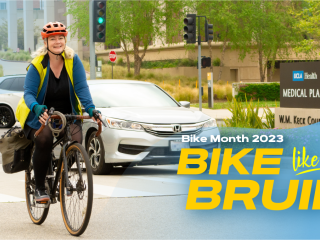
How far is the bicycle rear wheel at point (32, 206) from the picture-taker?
5.59 metres

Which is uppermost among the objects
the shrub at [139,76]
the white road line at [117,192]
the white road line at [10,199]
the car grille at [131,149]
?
the shrub at [139,76]

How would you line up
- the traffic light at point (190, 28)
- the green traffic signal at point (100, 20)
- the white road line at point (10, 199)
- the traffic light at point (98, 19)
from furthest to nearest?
the traffic light at point (190, 28) → the green traffic signal at point (100, 20) → the traffic light at point (98, 19) → the white road line at point (10, 199)

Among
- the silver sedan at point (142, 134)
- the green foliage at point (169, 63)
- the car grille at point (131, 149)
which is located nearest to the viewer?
the silver sedan at point (142, 134)

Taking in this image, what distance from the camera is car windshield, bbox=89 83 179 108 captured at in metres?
9.77

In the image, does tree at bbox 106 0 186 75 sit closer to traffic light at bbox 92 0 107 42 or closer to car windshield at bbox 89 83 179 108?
traffic light at bbox 92 0 107 42

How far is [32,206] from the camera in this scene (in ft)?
18.9

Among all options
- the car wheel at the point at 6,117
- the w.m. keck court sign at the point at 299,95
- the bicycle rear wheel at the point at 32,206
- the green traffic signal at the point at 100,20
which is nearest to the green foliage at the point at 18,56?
the car wheel at the point at 6,117

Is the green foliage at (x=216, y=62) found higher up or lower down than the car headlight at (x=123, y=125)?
higher up

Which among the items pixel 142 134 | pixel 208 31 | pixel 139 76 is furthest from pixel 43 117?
pixel 139 76

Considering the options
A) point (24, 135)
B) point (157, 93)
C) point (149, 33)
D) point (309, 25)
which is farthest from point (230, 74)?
point (24, 135)

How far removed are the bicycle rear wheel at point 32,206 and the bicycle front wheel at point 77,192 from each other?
1.64 feet

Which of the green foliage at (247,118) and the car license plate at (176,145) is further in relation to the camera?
the green foliage at (247,118)

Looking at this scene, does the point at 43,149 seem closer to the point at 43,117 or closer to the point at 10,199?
the point at 43,117

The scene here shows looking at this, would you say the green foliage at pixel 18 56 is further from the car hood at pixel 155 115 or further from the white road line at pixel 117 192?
the white road line at pixel 117 192
